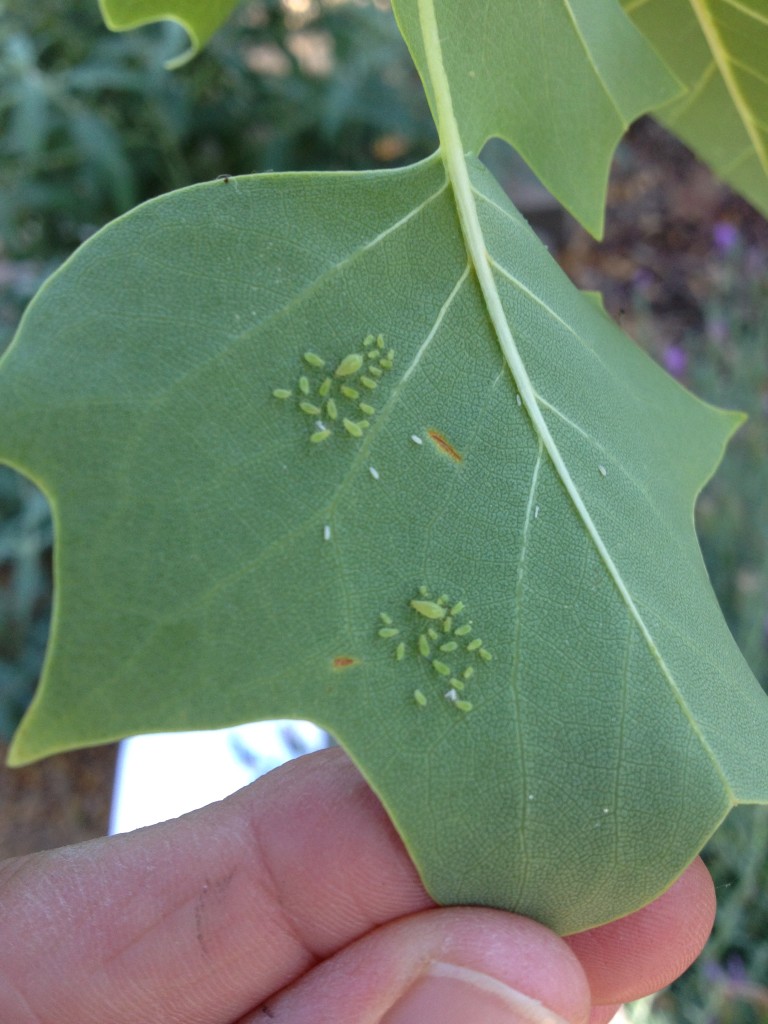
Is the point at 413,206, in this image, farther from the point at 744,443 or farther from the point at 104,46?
the point at 104,46

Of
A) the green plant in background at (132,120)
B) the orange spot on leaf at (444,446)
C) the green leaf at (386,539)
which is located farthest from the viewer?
the green plant in background at (132,120)

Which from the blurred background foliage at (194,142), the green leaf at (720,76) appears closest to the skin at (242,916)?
the green leaf at (720,76)

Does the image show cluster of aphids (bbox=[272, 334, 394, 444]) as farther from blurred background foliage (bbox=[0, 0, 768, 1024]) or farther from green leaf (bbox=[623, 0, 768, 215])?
blurred background foliage (bbox=[0, 0, 768, 1024])

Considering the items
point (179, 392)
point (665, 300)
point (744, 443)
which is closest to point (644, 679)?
point (179, 392)

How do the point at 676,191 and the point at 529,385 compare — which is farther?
the point at 676,191

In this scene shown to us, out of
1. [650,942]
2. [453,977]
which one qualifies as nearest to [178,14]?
[453,977]

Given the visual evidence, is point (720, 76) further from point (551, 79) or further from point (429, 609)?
point (429, 609)

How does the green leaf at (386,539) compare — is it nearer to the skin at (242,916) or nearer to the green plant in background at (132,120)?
the skin at (242,916)
